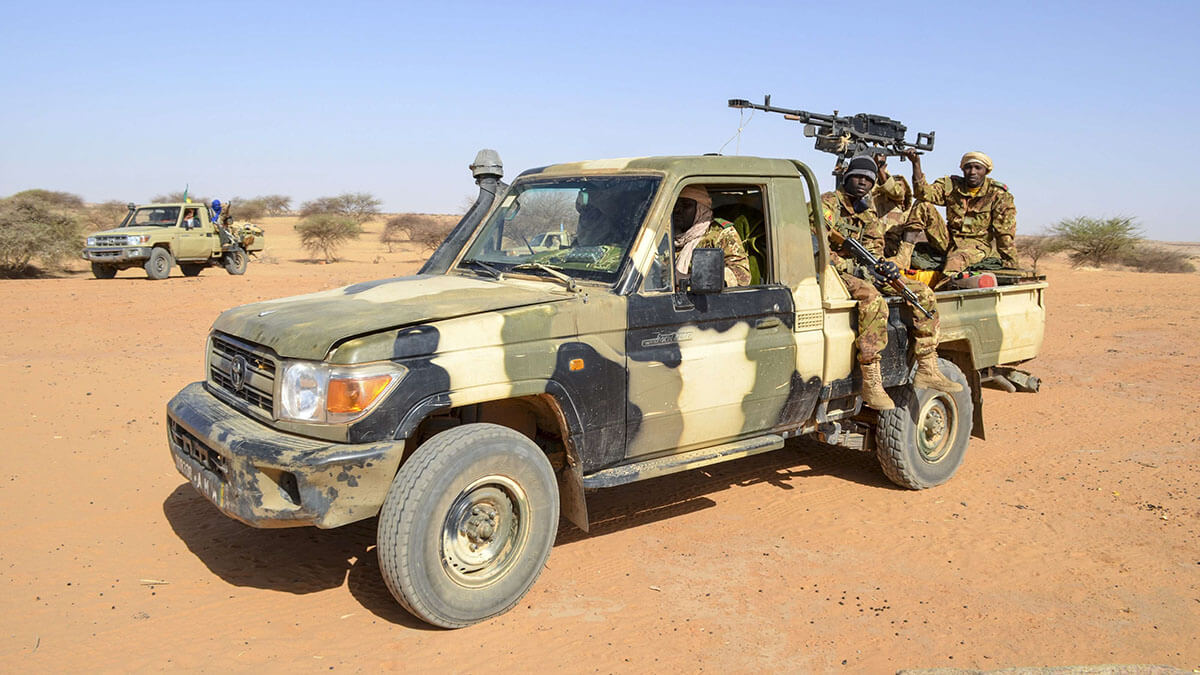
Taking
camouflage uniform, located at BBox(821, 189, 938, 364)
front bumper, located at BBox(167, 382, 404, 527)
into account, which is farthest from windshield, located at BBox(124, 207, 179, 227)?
front bumper, located at BBox(167, 382, 404, 527)

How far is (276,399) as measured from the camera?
3.71m

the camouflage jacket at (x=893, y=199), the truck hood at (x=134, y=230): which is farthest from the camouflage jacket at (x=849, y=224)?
the truck hood at (x=134, y=230)

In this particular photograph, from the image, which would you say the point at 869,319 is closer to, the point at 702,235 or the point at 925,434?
the point at 702,235

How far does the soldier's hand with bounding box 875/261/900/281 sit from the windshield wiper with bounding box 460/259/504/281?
2.45 m

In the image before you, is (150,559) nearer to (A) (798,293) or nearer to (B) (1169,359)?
(A) (798,293)

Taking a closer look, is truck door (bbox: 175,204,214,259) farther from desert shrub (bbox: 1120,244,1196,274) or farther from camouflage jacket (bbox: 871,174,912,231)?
desert shrub (bbox: 1120,244,1196,274)

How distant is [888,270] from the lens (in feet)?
18.0

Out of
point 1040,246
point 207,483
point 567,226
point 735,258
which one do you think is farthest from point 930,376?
point 1040,246

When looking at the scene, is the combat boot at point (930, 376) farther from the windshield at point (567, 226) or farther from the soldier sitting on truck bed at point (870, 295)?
the windshield at point (567, 226)

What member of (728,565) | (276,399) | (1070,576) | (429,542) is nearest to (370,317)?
(276,399)

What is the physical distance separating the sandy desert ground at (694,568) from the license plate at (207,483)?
559 millimetres

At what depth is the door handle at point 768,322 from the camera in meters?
4.78

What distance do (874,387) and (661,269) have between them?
1.81 m

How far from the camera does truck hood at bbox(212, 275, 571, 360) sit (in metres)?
3.65
